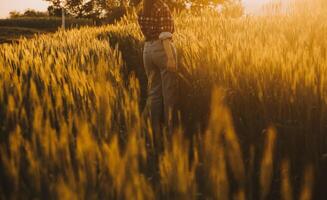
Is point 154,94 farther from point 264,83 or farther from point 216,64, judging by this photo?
point 264,83

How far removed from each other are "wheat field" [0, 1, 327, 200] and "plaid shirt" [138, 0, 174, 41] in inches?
14.4

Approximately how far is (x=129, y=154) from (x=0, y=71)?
8.55 ft

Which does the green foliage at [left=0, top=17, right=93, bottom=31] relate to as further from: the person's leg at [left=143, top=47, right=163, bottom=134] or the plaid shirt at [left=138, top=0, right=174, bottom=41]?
the plaid shirt at [left=138, top=0, right=174, bottom=41]

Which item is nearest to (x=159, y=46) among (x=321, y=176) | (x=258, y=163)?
(x=258, y=163)

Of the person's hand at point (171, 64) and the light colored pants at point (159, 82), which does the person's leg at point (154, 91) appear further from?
the person's hand at point (171, 64)

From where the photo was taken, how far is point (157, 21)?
15.7 ft

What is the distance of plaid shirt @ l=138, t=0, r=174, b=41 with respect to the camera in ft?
15.7

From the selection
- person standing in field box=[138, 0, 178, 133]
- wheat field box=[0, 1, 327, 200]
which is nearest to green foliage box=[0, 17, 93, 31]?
person standing in field box=[138, 0, 178, 133]

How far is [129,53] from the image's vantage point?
337 inches

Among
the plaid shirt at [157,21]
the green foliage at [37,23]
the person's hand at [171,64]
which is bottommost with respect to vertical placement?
the person's hand at [171,64]

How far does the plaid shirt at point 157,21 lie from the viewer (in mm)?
4777

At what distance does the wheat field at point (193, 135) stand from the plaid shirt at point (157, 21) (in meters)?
0.36

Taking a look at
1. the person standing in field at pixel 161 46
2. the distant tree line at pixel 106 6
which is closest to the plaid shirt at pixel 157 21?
the person standing in field at pixel 161 46

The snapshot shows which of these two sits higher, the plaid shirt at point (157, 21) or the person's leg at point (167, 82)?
the plaid shirt at point (157, 21)
